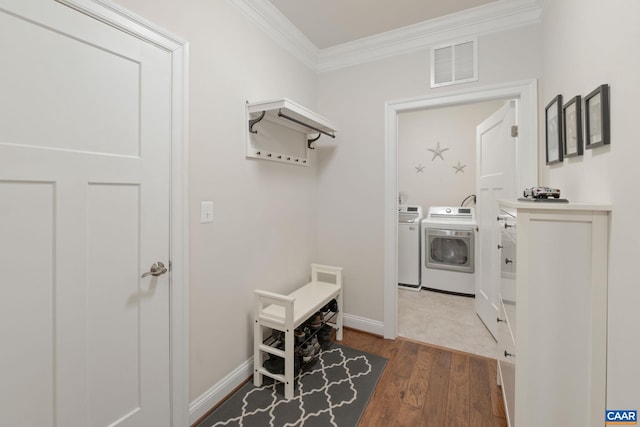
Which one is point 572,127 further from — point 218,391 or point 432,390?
point 218,391

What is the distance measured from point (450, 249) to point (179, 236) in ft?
11.0

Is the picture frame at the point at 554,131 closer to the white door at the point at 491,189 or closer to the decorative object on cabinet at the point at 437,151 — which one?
the white door at the point at 491,189

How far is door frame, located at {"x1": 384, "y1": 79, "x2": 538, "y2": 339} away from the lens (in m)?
1.97

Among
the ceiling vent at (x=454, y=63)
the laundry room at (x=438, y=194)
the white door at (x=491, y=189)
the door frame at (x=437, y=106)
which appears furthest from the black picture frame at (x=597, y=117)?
the laundry room at (x=438, y=194)

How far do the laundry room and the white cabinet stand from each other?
5.84 ft

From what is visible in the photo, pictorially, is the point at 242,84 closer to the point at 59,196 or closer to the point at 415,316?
the point at 59,196

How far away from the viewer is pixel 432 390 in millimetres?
1835

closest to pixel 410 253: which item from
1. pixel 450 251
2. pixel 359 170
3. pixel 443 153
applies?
pixel 450 251

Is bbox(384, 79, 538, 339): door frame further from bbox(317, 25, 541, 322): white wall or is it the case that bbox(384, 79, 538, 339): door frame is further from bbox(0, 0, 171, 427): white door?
bbox(0, 0, 171, 427): white door

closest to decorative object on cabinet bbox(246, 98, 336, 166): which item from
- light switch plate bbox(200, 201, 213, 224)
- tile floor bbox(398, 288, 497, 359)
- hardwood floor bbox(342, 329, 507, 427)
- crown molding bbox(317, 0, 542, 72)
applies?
light switch plate bbox(200, 201, 213, 224)

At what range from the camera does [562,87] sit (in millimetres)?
1526

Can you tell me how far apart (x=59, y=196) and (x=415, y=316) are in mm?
3012

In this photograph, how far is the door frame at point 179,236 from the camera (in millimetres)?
1417

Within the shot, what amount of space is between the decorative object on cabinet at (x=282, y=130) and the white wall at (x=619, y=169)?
56.9 inches
